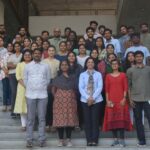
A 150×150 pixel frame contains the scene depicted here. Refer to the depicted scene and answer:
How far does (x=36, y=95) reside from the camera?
30.6 feet

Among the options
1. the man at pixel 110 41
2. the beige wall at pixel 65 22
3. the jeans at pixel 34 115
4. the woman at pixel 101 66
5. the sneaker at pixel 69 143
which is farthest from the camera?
the beige wall at pixel 65 22

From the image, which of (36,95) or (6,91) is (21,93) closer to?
(36,95)

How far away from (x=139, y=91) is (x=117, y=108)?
517 millimetres

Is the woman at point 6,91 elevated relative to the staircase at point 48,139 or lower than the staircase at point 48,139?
elevated

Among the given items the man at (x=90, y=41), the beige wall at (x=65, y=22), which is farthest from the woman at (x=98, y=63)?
the beige wall at (x=65, y=22)

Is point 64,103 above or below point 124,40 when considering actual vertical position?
below

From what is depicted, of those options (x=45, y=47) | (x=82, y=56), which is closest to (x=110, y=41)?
(x=82, y=56)

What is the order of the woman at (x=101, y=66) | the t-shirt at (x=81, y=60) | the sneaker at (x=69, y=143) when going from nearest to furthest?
the sneaker at (x=69, y=143) < the woman at (x=101, y=66) < the t-shirt at (x=81, y=60)

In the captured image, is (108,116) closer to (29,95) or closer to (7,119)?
(29,95)

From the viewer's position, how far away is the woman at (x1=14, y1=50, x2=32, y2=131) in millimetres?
9883

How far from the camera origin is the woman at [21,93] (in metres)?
9.88

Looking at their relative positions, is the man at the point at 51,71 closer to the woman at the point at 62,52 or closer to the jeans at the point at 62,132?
the woman at the point at 62,52

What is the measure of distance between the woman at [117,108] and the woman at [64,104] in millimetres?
629

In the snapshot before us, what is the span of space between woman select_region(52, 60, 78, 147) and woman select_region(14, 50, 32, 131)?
751 millimetres
